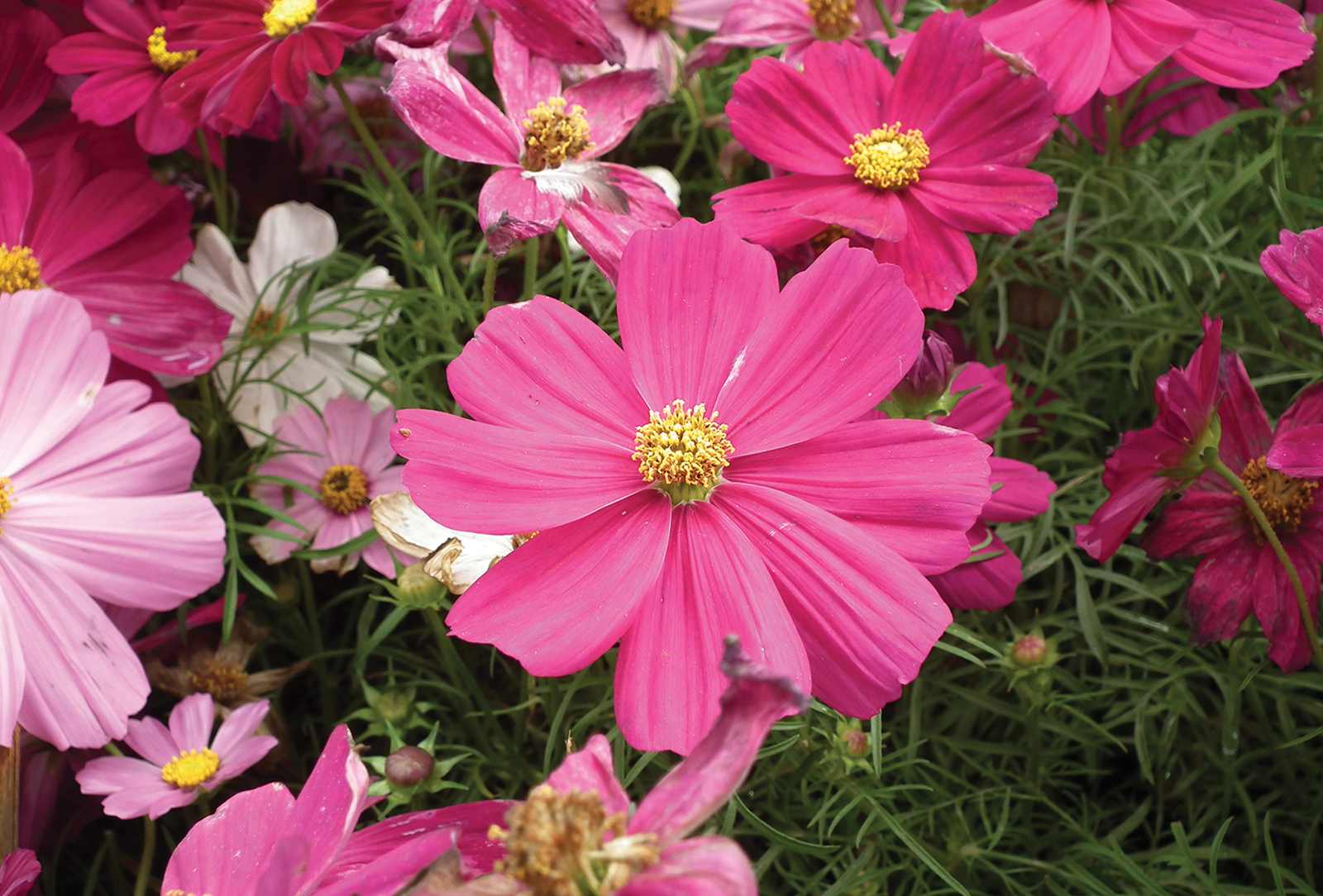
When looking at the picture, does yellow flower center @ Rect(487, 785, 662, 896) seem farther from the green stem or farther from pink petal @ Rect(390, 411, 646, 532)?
the green stem

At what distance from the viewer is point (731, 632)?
368 millimetres

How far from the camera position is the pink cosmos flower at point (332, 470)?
68cm

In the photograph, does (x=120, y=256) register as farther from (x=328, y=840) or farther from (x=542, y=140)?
(x=328, y=840)

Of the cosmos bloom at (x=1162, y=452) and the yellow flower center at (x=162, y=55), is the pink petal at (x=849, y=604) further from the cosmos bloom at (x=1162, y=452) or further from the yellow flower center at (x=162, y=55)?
the yellow flower center at (x=162, y=55)

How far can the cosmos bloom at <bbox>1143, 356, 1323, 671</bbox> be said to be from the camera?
1.72 ft

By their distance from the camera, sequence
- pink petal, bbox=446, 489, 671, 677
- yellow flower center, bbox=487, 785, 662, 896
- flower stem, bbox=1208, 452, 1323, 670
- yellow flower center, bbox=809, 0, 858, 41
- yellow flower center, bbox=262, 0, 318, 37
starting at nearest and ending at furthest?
yellow flower center, bbox=487, 785, 662, 896 → pink petal, bbox=446, 489, 671, 677 → flower stem, bbox=1208, 452, 1323, 670 → yellow flower center, bbox=262, 0, 318, 37 → yellow flower center, bbox=809, 0, 858, 41

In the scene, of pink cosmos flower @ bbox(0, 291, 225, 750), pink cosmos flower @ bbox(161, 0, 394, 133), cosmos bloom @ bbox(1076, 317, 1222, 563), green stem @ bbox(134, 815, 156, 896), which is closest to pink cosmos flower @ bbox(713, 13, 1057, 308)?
cosmos bloom @ bbox(1076, 317, 1222, 563)

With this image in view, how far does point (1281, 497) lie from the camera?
56cm

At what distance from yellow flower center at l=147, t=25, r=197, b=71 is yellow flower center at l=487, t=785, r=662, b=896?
59 centimetres

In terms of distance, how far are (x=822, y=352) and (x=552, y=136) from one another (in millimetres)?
211

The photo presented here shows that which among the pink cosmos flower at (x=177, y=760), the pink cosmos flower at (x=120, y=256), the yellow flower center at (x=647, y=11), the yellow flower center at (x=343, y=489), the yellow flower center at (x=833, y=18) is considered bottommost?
the pink cosmos flower at (x=177, y=760)

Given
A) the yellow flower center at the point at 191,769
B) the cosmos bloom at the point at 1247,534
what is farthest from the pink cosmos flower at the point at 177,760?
the cosmos bloom at the point at 1247,534

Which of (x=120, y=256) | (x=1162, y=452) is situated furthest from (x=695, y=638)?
(x=120, y=256)

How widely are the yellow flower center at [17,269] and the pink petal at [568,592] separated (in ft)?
1.39
